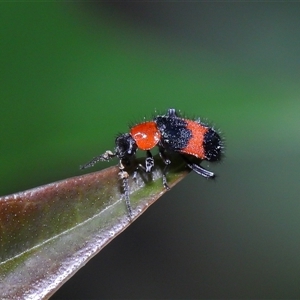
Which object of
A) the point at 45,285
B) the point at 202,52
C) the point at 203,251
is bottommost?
the point at 45,285

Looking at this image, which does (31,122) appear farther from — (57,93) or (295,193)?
(295,193)

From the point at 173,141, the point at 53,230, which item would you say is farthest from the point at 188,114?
the point at 53,230

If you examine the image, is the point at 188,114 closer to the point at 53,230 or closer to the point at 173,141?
the point at 173,141

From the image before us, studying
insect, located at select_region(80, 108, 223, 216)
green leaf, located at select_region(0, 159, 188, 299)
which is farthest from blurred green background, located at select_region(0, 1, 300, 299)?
green leaf, located at select_region(0, 159, 188, 299)

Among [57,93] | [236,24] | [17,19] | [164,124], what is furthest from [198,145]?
[236,24]

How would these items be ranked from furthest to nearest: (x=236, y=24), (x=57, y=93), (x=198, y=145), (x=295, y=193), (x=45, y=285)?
(x=236, y=24) → (x=295, y=193) → (x=57, y=93) → (x=198, y=145) → (x=45, y=285)

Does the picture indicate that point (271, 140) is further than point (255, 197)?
No

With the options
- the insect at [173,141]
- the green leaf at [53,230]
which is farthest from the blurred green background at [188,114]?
the green leaf at [53,230]

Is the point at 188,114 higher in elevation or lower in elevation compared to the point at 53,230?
higher
